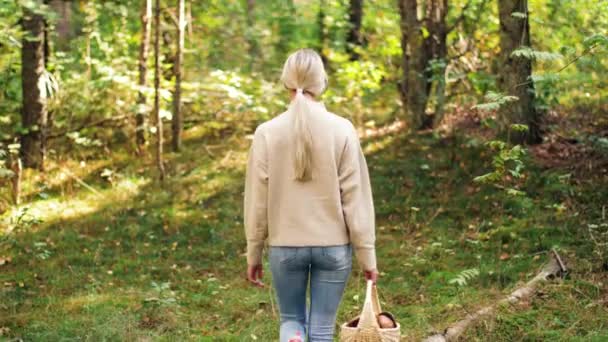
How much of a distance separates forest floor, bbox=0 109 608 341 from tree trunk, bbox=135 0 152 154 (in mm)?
363

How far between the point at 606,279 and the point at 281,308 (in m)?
3.86

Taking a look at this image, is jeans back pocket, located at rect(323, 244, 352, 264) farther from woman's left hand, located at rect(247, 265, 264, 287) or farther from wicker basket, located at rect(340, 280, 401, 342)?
woman's left hand, located at rect(247, 265, 264, 287)

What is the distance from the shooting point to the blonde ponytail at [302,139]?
4203 millimetres

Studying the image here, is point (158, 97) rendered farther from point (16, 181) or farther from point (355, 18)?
point (355, 18)

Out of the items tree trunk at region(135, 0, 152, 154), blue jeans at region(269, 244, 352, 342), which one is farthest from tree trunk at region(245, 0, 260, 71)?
blue jeans at region(269, 244, 352, 342)

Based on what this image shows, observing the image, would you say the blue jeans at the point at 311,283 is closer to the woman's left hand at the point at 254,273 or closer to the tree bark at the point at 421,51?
the woman's left hand at the point at 254,273

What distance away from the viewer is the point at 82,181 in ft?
38.4

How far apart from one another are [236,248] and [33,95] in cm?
420

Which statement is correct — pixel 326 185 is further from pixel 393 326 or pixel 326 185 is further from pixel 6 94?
pixel 6 94

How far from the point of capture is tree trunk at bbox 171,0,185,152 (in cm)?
1195

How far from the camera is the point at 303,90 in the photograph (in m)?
4.34

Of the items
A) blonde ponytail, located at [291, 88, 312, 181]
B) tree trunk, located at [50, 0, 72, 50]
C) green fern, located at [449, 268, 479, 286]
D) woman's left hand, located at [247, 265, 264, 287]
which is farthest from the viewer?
tree trunk, located at [50, 0, 72, 50]

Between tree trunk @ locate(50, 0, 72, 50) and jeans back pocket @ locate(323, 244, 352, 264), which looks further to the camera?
tree trunk @ locate(50, 0, 72, 50)

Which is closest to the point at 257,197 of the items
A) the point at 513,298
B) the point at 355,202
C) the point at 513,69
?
the point at 355,202
